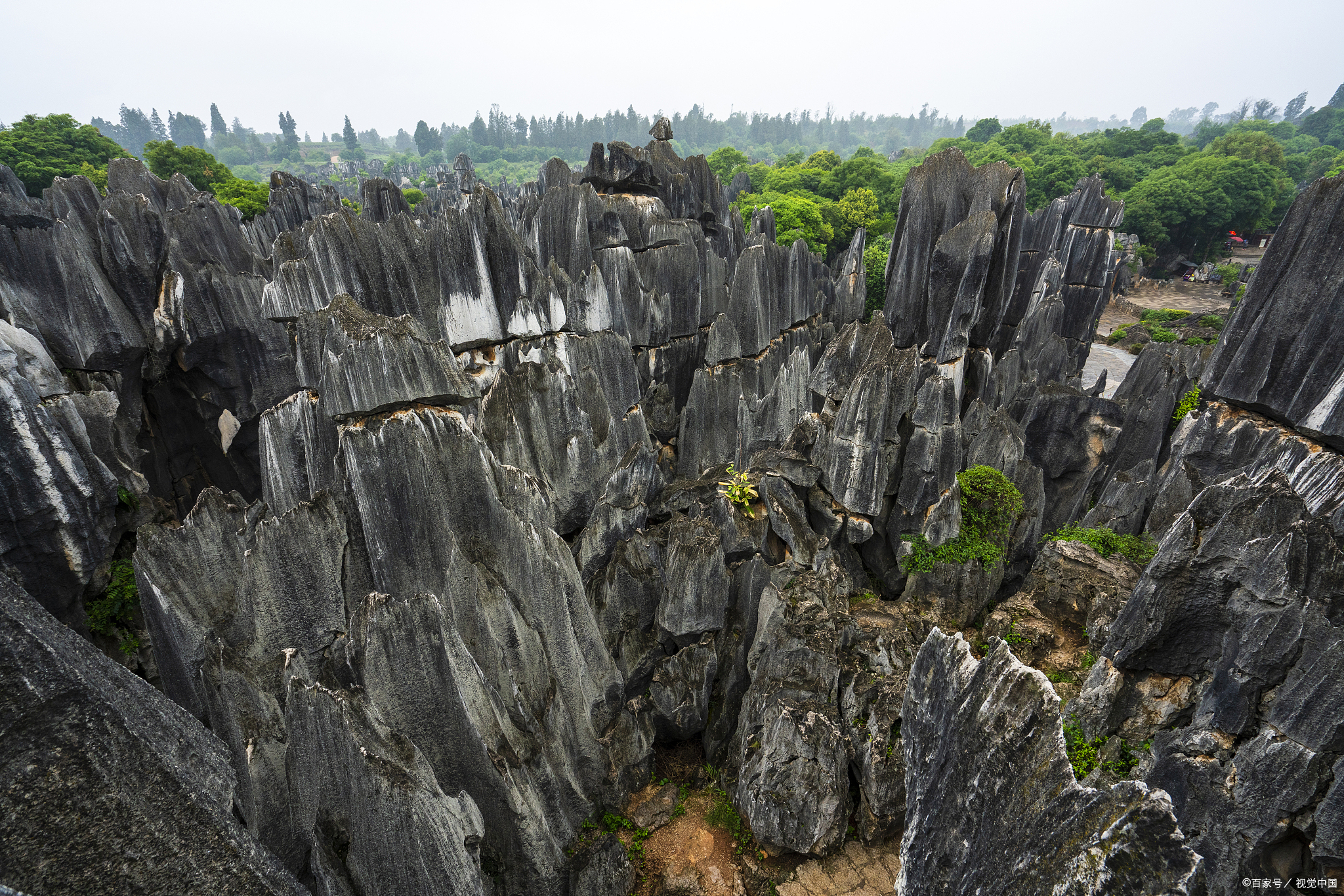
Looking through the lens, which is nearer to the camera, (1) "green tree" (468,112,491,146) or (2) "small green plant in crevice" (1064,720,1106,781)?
(2) "small green plant in crevice" (1064,720,1106,781)

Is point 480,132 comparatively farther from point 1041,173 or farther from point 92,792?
point 92,792

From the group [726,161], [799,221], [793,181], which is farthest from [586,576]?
[726,161]

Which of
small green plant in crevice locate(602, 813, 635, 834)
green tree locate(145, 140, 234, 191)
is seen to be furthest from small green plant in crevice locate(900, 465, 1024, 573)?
green tree locate(145, 140, 234, 191)

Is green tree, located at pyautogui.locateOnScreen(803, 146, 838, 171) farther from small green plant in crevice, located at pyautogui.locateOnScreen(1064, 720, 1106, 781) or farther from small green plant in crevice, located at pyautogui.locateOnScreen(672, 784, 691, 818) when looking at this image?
small green plant in crevice, located at pyautogui.locateOnScreen(672, 784, 691, 818)

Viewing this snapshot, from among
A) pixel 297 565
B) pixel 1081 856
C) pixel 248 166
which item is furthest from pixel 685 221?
pixel 248 166

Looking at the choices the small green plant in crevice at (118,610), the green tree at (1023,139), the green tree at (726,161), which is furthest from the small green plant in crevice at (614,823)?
the green tree at (1023,139)

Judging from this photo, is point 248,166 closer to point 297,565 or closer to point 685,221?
point 685,221
